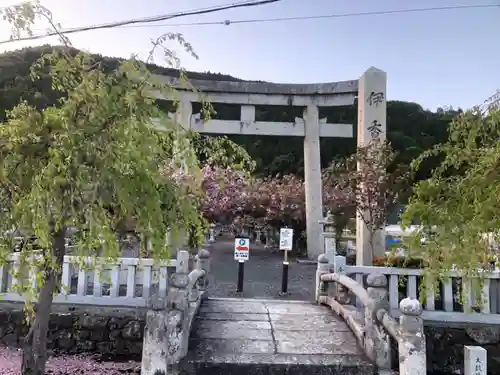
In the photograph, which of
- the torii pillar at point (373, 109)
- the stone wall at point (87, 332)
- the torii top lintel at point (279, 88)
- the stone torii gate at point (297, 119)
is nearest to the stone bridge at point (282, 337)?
the stone wall at point (87, 332)

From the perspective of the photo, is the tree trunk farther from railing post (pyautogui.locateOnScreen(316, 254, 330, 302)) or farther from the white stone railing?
railing post (pyautogui.locateOnScreen(316, 254, 330, 302))

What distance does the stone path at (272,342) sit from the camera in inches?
167

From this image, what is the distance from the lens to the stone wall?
5.38 metres

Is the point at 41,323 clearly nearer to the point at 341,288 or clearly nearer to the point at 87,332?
the point at 87,332

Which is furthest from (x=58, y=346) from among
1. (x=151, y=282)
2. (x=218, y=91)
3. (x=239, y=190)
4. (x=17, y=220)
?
(x=239, y=190)

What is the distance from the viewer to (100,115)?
2623mm

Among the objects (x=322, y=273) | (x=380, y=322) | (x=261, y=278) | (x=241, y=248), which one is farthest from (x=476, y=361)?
(x=261, y=278)

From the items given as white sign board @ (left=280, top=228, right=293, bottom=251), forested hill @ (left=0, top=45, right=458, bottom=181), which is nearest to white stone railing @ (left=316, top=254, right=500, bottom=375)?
white sign board @ (left=280, top=228, right=293, bottom=251)

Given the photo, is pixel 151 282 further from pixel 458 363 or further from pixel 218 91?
pixel 218 91

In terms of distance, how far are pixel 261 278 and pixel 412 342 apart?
7147 mm

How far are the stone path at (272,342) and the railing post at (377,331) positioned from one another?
123mm

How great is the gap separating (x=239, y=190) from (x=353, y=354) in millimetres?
12627

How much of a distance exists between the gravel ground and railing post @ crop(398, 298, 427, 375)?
4.68m

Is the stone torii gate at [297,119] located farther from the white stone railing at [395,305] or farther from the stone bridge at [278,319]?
the white stone railing at [395,305]
